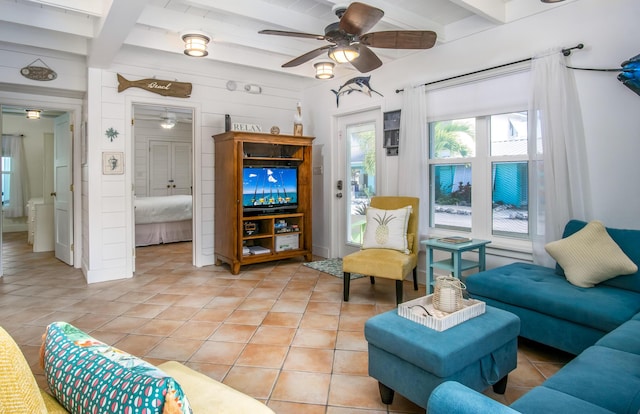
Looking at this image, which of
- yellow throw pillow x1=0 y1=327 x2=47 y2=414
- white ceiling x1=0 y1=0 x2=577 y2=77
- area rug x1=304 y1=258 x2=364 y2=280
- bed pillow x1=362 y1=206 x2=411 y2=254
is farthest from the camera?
area rug x1=304 y1=258 x2=364 y2=280

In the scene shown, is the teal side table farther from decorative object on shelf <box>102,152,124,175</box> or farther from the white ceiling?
decorative object on shelf <box>102,152,124,175</box>

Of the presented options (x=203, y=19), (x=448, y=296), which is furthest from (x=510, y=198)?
(x=203, y=19)

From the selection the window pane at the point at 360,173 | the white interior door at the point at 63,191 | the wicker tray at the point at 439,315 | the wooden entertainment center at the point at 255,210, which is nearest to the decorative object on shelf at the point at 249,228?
the wooden entertainment center at the point at 255,210

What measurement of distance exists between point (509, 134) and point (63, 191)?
5.74 m

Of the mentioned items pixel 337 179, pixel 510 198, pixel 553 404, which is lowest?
pixel 553 404

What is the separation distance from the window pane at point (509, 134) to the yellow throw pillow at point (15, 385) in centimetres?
367

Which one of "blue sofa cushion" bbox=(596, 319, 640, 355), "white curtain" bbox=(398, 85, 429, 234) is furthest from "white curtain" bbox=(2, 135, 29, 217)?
"blue sofa cushion" bbox=(596, 319, 640, 355)

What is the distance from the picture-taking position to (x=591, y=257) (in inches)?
98.0

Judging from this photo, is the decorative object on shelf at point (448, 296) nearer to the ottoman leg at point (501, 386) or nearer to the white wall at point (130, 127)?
the ottoman leg at point (501, 386)

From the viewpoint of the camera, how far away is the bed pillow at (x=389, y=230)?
12.2 feet

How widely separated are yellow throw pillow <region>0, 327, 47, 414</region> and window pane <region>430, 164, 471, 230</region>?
12.3 feet

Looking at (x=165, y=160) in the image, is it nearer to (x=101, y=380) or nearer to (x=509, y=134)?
(x=509, y=134)

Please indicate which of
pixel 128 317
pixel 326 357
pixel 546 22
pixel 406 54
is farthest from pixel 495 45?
pixel 128 317

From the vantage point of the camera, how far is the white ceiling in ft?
10.2
